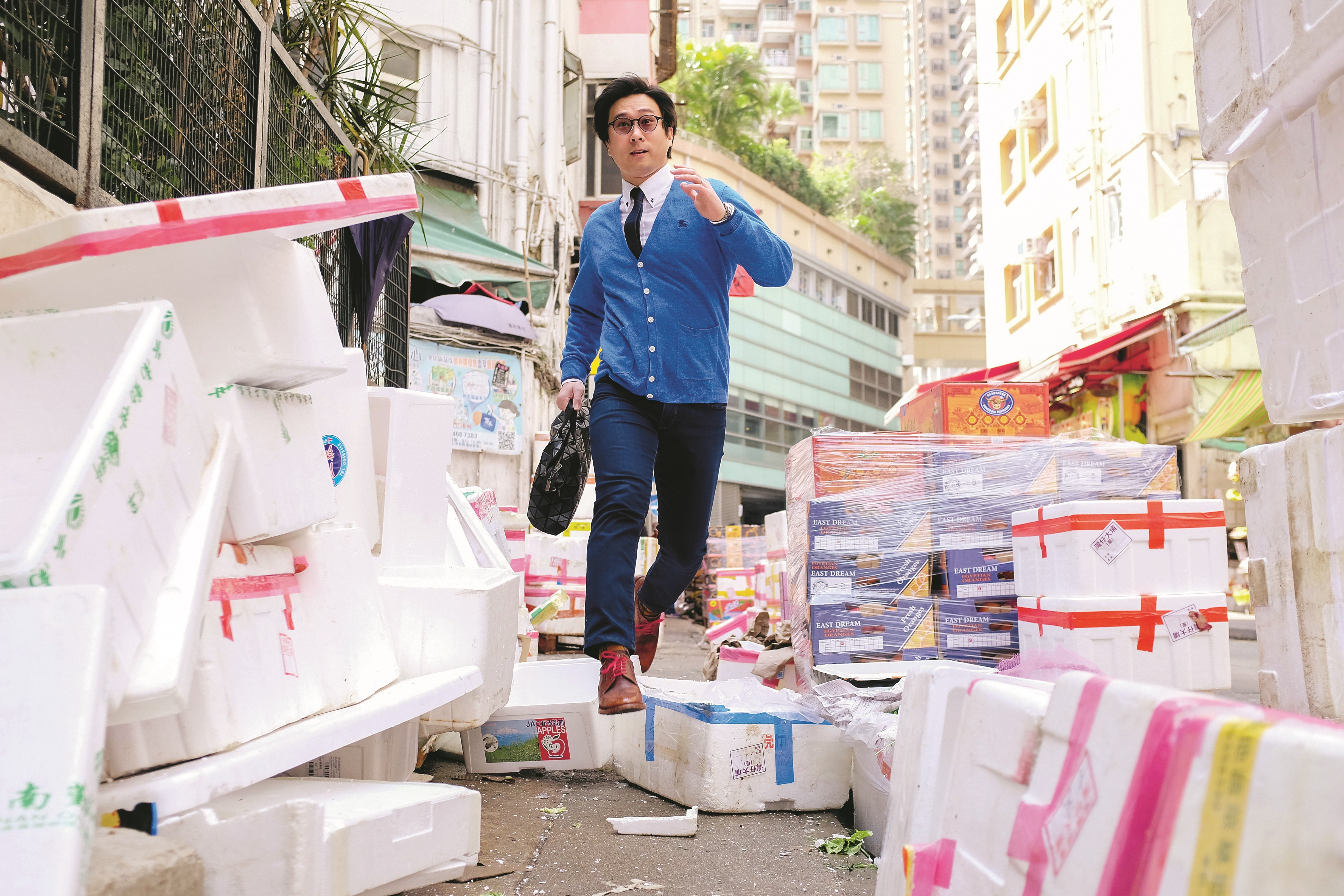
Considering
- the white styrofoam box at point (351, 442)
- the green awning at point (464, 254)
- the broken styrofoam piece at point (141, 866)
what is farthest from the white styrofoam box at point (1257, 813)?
the green awning at point (464, 254)

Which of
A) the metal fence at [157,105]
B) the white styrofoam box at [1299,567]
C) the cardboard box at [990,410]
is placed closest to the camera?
the metal fence at [157,105]

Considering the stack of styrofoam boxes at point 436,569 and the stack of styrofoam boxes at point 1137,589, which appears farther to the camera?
the stack of styrofoam boxes at point 1137,589

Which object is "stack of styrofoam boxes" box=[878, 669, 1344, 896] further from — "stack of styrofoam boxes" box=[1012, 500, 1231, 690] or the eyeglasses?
"stack of styrofoam boxes" box=[1012, 500, 1231, 690]

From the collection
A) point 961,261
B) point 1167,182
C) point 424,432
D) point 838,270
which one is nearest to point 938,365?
point 838,270

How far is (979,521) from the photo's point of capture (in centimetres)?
498

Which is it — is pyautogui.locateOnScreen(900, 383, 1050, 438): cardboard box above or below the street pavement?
above

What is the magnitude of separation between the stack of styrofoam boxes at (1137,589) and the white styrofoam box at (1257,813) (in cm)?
321

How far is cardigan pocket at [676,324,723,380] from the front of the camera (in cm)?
352

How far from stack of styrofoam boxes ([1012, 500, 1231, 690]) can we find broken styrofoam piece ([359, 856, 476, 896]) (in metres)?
2.75

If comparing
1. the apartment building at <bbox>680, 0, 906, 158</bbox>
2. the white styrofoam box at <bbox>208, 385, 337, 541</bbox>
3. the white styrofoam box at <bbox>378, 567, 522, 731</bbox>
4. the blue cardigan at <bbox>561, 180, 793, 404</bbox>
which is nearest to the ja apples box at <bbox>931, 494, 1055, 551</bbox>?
the blue cardigan at <bbox>561, 180, 793, 404</bbox>

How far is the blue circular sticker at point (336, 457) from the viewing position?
314 cm

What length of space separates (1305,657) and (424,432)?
2764 mm

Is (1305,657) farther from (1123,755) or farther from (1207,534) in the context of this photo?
(1123,755)

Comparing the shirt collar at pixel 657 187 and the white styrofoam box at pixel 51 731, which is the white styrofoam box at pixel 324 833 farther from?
the shirt collar at pixel 657 187
